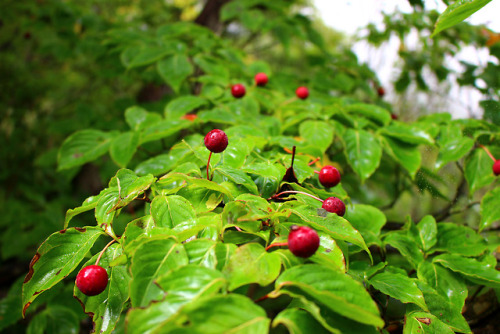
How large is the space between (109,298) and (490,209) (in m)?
1.46

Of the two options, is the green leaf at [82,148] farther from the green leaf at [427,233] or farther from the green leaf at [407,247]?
the green leaf at [427,233]

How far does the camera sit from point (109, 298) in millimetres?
866

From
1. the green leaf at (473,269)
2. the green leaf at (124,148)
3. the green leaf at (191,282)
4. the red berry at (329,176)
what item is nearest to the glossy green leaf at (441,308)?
the green leaf at (473,269)

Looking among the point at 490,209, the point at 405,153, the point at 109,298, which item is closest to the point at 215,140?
the point at 109,298

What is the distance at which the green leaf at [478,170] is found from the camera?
148 cm

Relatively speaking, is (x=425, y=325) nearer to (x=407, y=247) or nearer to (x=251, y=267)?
(x=407, y=247)

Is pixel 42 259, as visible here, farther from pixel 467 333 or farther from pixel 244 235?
pixel 467 333

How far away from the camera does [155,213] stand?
0.86 m

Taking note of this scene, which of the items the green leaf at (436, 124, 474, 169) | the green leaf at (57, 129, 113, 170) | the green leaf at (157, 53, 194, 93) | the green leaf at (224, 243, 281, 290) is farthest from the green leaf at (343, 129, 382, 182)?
the green leaf at (57, 129, 113, 170)

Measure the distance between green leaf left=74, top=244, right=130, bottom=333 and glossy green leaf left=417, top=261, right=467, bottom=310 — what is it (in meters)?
0.95

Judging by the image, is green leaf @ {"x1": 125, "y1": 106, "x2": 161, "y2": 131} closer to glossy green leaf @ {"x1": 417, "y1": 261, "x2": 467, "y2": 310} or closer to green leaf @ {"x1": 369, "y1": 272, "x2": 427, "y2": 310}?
green leaf @ {"x1": 369, "y1": 272, "x2": 427, "y2": 310}

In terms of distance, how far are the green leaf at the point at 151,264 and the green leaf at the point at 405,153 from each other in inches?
48.4

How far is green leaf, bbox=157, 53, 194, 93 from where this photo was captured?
→ 2.13 m

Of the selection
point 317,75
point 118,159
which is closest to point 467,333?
point 118,159
